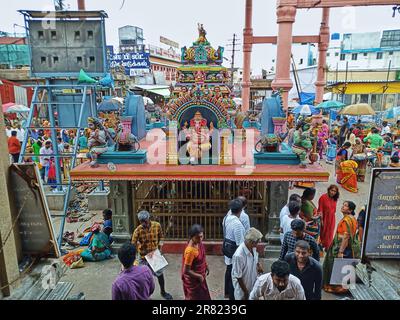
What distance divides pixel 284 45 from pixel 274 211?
780 cm

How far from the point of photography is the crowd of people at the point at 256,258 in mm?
3133

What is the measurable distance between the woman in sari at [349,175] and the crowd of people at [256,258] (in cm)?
487

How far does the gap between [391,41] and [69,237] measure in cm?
3950

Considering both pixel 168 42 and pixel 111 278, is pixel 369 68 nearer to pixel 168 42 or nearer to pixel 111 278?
pixel 111 278

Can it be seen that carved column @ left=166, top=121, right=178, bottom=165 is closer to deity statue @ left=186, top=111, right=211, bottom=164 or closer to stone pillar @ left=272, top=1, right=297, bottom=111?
deity statue @ left=186, top=111, right=211, bottom=164

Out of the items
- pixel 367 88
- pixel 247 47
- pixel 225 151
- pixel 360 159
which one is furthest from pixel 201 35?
pixel 367 88

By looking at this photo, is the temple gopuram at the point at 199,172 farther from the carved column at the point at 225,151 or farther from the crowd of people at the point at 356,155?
the crowd of people at the point at 356,155

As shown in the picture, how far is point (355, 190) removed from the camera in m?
9.98

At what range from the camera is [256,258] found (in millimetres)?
3918

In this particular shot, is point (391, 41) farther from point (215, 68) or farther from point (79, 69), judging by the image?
point (79, 69)

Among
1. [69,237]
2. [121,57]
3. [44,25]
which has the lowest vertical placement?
[69,237]

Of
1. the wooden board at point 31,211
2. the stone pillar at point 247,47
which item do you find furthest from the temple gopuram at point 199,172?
the stone pillar at point 247,47

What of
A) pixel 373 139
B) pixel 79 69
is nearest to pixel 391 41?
pixel 373 139
